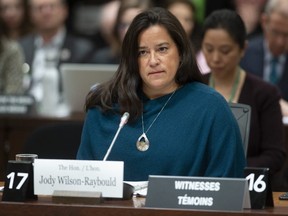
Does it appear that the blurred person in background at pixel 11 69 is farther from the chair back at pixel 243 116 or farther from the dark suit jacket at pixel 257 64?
the chair back at pixel 243 116

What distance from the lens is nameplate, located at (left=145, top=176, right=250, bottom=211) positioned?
10.5ft

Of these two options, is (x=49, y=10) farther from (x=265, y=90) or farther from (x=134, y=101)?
(x=134, y=101)

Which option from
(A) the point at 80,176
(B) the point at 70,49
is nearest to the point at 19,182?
(A) the point at 80,176

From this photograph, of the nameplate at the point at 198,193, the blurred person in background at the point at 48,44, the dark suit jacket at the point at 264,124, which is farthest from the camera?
the blurred person in background at the point at 48,44

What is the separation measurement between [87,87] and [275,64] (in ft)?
4.93

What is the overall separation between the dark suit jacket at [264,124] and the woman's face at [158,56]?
3.30 ft

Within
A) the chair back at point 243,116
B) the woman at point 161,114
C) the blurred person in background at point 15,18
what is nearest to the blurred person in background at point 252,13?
the blurred person in background at point 15,18

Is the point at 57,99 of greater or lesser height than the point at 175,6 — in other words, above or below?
below

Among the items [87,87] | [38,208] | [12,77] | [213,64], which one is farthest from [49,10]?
[38,208]

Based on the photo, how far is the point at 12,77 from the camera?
7578 mm

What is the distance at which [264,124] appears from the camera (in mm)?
4953

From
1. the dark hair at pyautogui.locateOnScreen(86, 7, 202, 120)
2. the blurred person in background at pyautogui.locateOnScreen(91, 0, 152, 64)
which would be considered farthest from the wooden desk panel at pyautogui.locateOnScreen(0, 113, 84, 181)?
the dark hair at pyautogui.locateOnScreen(86, 7, 202, 120)

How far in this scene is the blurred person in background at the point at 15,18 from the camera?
902cm

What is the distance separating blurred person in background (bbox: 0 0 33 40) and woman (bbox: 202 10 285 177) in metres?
4.25
